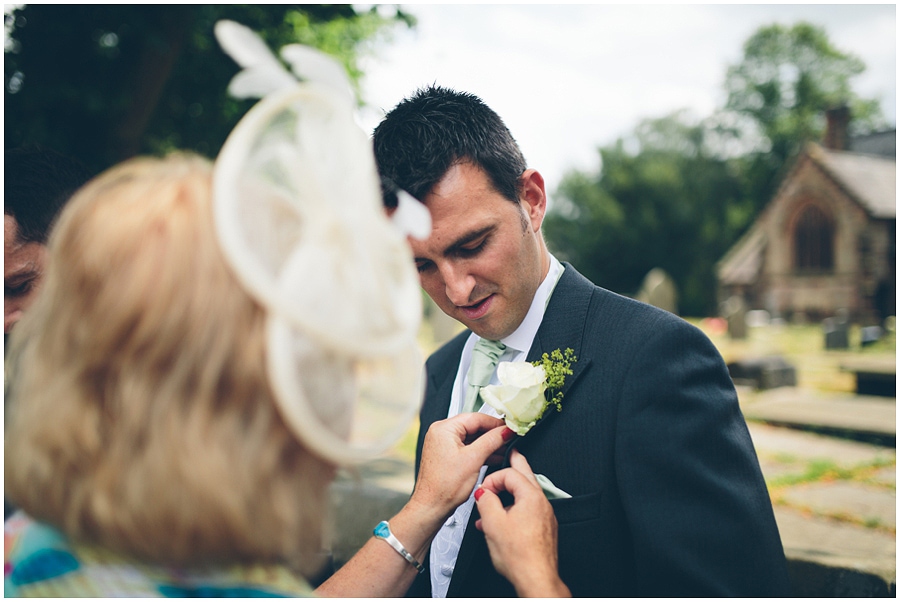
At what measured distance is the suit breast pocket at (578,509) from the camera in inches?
76.0

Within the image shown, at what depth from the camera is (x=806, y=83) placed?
49.7m

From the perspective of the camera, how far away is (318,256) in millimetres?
1039

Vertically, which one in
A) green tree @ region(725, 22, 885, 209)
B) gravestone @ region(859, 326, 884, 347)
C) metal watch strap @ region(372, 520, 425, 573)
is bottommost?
metal watch strap @ region(372, 520, 425, 573)

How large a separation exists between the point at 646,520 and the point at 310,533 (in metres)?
1.06

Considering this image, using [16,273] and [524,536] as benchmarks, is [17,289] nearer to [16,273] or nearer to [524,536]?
[16,273]

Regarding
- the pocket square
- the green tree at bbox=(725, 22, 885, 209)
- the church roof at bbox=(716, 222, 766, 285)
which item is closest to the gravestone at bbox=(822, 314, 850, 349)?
the church roof at bbox=(716, 222, 766, 285)

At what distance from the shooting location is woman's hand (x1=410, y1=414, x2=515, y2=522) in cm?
195

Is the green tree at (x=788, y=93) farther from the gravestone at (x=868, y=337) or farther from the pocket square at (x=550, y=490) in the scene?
the pocket square at (x=550, y=490)

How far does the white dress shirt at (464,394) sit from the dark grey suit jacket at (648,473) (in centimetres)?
11

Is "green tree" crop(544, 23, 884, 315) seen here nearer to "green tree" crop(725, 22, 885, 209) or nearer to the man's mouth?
"green tree" crop(725, 22, 885, 209)

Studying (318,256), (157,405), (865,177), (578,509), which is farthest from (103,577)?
(865,177)

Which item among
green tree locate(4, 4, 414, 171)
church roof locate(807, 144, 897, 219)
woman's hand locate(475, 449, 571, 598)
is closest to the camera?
woman's hand locate(475, 449, 571, 598)

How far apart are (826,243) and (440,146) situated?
39377 millimetres

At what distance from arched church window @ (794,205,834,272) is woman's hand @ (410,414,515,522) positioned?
3857cm
